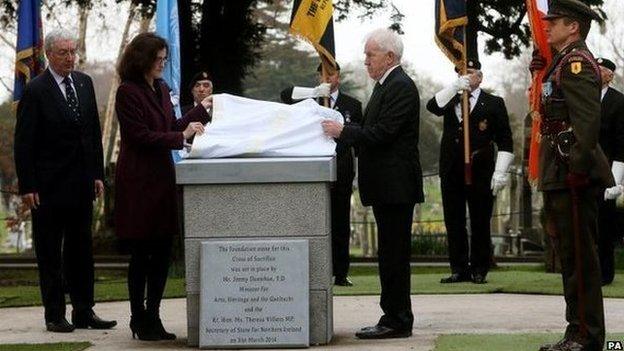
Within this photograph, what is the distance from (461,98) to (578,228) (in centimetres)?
571

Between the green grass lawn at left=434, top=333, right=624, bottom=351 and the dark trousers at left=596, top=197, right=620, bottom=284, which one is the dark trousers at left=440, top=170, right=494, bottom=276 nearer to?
the dark trousers at left=596, top=197, right=620, bottom=284

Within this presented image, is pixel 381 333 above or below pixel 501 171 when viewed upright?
below

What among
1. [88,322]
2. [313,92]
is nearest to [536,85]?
[88,322]

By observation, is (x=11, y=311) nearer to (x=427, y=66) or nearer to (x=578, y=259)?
(x=578, y=259)

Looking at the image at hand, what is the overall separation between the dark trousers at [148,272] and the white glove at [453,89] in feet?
14.7

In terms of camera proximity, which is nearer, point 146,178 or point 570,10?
point 570,10

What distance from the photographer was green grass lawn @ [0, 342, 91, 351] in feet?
28.5

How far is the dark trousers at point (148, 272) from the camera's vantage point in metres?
9.35

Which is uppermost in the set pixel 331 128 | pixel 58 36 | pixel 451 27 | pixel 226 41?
pixel 226 41

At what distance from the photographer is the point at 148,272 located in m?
9.48

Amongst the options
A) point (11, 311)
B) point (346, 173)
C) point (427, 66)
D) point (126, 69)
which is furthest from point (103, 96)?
point (126, 69)

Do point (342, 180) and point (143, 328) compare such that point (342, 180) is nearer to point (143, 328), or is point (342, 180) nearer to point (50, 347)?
point (143, 328)

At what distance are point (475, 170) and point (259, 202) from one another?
5275 millimetres

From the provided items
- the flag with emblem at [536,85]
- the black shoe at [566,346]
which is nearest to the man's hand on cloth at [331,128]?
the flag with emblem at [536,85]
